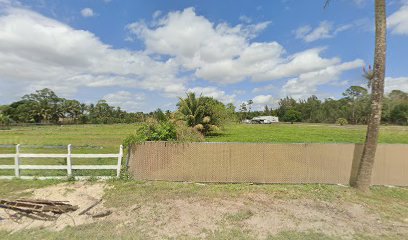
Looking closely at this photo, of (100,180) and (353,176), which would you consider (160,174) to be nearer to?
(100,180)

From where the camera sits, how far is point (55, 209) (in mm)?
5164

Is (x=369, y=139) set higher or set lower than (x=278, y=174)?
higher

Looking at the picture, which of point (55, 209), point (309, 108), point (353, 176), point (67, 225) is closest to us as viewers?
point (67, 225)

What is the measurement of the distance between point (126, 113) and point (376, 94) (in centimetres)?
8679

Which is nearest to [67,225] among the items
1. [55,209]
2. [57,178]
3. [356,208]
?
[55,209]

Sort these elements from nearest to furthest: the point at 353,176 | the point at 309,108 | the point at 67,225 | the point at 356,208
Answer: the point at 67,225, the point at 356,208, the point at 353,176, the point at 309,108

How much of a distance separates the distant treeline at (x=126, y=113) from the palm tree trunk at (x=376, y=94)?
6010 centimetres

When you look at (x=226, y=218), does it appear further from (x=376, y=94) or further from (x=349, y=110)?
(x=349, y=110)

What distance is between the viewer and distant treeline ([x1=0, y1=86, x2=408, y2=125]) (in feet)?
191

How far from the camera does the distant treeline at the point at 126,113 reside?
5812 cm

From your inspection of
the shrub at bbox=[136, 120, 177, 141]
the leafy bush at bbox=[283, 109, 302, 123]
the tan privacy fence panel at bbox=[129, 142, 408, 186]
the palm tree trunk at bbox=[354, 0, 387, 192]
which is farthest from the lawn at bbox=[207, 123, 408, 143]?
the leafy bush at bbox=[283, 109, 302, 123]

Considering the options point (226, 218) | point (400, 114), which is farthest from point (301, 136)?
point (400, 114)

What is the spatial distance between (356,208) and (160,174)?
5299 mm

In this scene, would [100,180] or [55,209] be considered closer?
[55,209]
